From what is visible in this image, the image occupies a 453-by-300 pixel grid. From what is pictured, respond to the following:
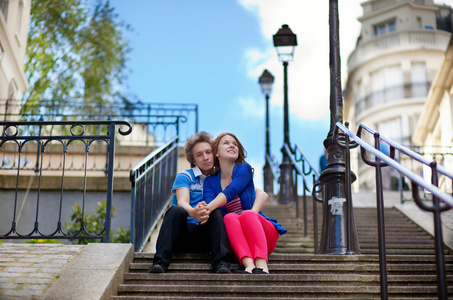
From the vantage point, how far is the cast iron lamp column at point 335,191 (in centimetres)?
623

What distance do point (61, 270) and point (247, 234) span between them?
151 cm

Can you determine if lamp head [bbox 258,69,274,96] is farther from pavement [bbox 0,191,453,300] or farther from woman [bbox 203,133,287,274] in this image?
pavement [bbox 0,191,453,300]

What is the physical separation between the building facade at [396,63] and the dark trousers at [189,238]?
30576 millimetres

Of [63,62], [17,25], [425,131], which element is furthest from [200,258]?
[425,131]

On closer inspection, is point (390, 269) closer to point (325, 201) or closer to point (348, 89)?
point (325, 201)

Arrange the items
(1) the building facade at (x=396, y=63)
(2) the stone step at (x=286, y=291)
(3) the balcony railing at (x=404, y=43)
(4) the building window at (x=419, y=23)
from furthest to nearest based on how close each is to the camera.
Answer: (4) the building window at (x=419, y=23)
(3) the balcony railing at (x=404, y=43)
(1) the building facade at (x=396, y=63)
(2) the stone step at (x=286, y=291)

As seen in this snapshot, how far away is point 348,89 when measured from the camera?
43.2 meters

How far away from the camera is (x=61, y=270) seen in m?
4.93

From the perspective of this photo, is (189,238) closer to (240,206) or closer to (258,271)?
(240,206)

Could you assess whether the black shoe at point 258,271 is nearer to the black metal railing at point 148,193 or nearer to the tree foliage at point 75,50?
the black metal railing at point 148,193

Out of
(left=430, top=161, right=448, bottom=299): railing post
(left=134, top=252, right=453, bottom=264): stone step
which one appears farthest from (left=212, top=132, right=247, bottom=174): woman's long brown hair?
→ (left=430, top=161, right=448, bottom=299): railing post

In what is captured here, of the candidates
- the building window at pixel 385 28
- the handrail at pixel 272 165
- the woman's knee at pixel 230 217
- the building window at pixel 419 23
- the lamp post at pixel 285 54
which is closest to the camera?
the woman's knee at pixel 230 217

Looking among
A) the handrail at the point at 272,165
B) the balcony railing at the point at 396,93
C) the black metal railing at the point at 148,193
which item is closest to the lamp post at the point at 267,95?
the handrail at the point at 272,165

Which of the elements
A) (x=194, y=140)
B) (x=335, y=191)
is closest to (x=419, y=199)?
(x=194, y=140)
